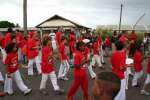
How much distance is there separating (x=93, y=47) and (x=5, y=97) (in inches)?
289

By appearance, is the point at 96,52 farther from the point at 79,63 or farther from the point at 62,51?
the point at 79,63

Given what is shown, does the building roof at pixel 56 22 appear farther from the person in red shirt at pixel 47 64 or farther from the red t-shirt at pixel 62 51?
the person in red shirt at pixel 47 64

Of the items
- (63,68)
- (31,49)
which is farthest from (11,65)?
(31,49)

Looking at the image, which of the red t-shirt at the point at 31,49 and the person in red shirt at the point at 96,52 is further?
the person in red shirt at the point at 96,52

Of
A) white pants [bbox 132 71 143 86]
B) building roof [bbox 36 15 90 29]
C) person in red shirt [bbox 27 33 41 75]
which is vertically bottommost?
white pants [bbox 132 71 143 86]

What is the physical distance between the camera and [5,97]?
10.5 meters

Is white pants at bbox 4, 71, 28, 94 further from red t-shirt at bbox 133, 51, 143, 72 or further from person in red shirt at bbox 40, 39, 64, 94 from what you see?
red t-shirt at bbox 133, 51, 143, 72

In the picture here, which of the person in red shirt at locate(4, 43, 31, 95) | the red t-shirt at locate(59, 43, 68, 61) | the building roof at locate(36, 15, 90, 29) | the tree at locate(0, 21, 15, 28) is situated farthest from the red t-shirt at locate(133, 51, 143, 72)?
the tree at locate(0, 21, 15, 28)

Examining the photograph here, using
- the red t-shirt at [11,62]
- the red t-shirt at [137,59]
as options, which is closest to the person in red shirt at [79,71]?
the red t-shirt at [11,62]

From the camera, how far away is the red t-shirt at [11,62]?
1016 centimetres

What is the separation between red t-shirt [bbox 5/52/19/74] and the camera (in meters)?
10.2

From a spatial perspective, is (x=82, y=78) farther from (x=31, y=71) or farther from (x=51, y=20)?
(x=51, y=20)

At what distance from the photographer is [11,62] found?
10.2 meters

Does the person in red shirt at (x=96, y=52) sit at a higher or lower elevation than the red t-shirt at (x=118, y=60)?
lower
